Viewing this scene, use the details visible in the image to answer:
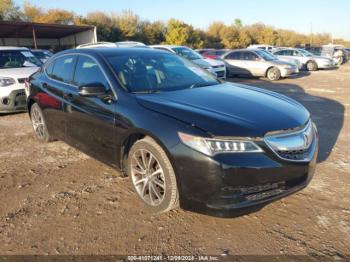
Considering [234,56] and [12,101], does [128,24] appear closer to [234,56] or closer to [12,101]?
[234,56]

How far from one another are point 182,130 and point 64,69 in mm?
2590

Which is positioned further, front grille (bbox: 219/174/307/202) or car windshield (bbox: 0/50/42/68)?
car windshield (bbox: 0/50/42/68)

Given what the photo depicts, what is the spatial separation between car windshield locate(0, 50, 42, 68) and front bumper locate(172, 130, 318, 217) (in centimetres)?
739

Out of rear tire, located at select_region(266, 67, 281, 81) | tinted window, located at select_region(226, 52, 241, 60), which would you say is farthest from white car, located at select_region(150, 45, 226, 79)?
tinted window, located at select_region(226, 52, 241, 60)

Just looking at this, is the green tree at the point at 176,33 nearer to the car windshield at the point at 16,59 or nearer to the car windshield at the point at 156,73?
the car windshield at the point at 16,59

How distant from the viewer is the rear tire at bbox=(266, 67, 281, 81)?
51.9 feet

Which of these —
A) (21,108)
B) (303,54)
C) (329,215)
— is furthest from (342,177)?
(303,54)

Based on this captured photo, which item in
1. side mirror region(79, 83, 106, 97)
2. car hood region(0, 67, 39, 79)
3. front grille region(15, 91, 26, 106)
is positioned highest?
side mirror region(79, 83, 106, 97)

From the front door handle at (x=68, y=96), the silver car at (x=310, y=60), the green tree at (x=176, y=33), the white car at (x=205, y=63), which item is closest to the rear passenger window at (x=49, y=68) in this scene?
the front door handle at (x=68, y=96)

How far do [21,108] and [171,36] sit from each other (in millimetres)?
47948

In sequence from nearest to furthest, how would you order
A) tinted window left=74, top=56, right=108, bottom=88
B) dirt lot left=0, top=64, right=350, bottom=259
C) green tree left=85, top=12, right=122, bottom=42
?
1. dirt lot left=0, top=64, right=350, bottom=259
2. tinted window left=74, top=56, right=108, bottom=88
3. green tree left=85, top=12, right=122, bottom=42

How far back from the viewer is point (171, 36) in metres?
53.4

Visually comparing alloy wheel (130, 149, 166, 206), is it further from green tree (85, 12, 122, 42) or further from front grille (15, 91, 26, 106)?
green tree (85, 12, 122, 42)

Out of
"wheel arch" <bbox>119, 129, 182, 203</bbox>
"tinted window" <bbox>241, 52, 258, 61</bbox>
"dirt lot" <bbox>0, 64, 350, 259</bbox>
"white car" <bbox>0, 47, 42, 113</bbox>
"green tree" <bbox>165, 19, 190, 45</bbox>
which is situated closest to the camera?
"dirt lot" <bbox>0, 64, 350, 259</bbox>
